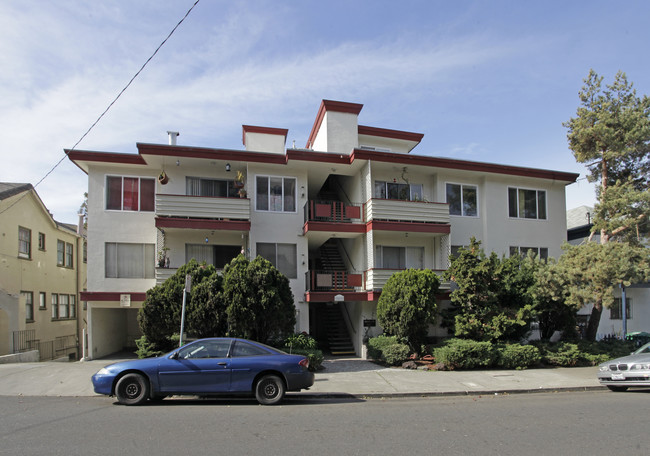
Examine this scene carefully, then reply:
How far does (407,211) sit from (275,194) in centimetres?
527

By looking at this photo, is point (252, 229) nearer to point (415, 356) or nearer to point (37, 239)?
point (415, 356)

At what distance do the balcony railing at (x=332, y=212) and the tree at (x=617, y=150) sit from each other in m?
8.61

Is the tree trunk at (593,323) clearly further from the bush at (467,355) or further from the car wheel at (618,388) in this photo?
the car wheel at (618,388)

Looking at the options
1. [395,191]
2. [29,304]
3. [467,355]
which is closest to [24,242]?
[29,304]

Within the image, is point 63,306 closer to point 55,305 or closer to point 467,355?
point 55,305

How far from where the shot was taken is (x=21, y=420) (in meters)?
7.86

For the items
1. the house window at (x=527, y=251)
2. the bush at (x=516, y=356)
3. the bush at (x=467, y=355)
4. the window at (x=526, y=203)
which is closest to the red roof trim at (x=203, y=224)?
the bush at (x=467, y=355)

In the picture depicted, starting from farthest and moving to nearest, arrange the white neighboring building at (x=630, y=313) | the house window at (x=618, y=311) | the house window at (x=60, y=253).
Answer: the house window at (x=60, y=253)
the house window at (x=618, y=311)
the white neighboring building at (x=630, y=313)

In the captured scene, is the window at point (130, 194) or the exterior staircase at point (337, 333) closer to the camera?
the window at point (130, 194)

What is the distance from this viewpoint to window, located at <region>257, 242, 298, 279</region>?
1869 cm

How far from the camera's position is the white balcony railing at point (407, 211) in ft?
60.8

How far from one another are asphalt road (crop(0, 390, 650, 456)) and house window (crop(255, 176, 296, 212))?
9992 mm

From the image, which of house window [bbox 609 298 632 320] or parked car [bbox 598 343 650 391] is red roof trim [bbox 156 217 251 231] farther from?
house window [bbox 609 298 632 320]

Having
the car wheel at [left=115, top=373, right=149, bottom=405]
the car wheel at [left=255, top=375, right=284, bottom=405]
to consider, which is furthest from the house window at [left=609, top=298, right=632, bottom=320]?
the car wheel at [left=115, top=373, right=149, bottom=405]
